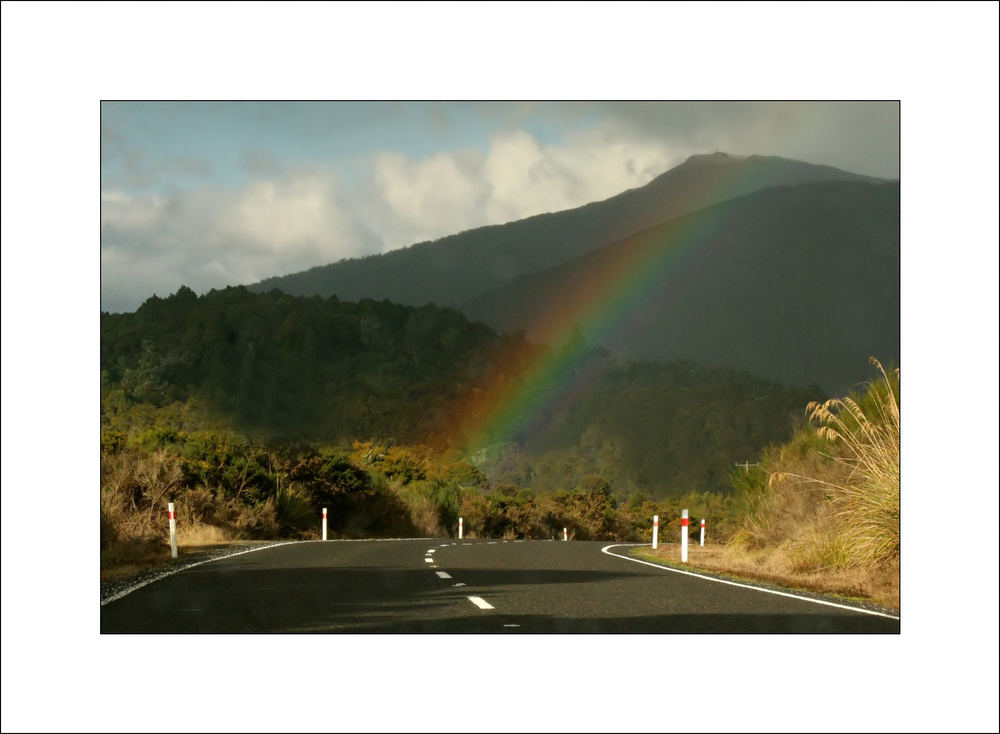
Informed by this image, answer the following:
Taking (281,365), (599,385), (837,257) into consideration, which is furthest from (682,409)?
(281,365)

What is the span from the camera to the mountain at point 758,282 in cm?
4650

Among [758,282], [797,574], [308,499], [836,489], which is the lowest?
[308,499]

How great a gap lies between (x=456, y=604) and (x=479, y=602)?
0.28m

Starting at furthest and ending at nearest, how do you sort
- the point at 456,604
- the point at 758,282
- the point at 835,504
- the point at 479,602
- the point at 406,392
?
the point at 406,392 → the point at 758,282 → the point at 835,504 → the point at 479,602 → the point at 456,604

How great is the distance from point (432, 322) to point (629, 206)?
21787mm

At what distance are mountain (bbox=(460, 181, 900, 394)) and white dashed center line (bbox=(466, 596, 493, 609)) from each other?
89.8ft

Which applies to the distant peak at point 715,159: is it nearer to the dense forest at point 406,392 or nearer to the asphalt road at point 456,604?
the dense forest at point 406,392

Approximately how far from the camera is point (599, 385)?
340ft

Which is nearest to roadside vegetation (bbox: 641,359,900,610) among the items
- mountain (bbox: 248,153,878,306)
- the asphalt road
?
the asphalt road

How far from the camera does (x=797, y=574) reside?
48.5ft

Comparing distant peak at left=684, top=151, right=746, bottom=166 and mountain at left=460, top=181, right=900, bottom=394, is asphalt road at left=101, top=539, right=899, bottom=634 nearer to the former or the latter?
mountain at left=460, top=181, right=900, bottom=394

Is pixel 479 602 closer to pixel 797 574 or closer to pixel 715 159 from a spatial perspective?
pixel 797 574

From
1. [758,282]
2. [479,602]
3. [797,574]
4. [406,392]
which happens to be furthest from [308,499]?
[758,282]

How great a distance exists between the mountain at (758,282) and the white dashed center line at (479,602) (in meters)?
27.4
